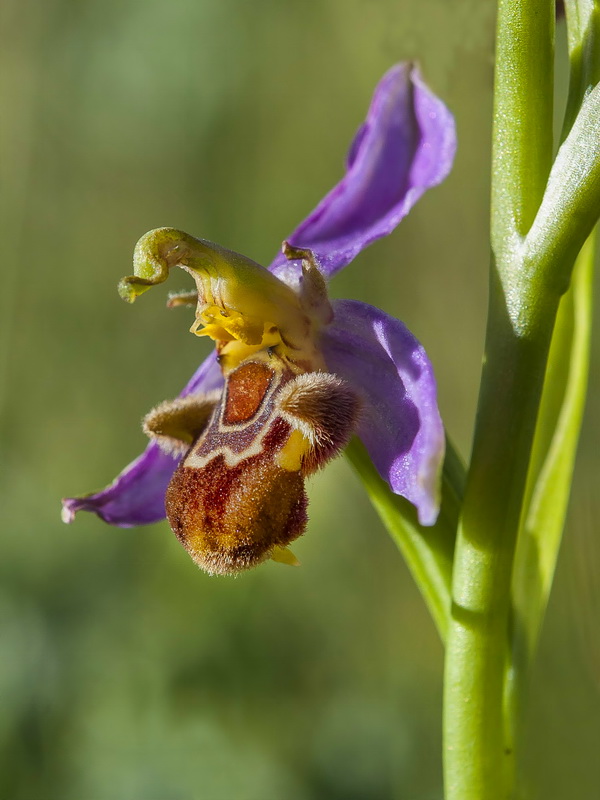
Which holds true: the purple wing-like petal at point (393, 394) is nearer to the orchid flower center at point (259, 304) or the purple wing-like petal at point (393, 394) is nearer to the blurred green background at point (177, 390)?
the orchid flower center at point (259, 304)

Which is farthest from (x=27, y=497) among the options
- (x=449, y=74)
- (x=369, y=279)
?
(x=449, y=74)

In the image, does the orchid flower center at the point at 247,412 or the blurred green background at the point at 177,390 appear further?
the blurred green background at the point at 177,390

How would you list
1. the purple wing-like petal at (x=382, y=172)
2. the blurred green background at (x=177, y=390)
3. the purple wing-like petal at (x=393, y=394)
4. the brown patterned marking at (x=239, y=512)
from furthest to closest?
the blurred green background at (x=177, y=390) < the purple wing-like petal at (x=382, y=172) < the brown patterned marking at (x=239, y=512) < the purple wing-like petal at (x=393, y=394)

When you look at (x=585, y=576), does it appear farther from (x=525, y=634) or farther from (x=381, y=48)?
(x=381, y=48)

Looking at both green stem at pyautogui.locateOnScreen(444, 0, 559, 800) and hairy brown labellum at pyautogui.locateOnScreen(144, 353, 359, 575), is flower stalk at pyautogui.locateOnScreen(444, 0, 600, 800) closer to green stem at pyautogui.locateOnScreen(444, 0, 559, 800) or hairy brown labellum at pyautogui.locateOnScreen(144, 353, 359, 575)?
green stem at pyautogui.locateOnScreen(444, 0, 559, 800)

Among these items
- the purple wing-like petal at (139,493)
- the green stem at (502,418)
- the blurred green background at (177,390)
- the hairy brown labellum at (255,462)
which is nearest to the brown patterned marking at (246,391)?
the hairy brown labellum at (255,462)

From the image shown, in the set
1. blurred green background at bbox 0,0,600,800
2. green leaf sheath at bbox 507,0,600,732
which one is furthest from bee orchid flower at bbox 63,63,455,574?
blurred green background at bbox 0,0,600,800
